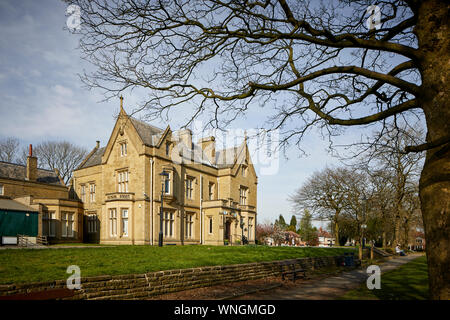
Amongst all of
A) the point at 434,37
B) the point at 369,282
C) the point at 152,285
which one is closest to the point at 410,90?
the point at 434,37

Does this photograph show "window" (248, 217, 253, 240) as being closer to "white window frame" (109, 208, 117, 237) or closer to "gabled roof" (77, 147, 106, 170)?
"white window frame" (109, 208, 117, 237)

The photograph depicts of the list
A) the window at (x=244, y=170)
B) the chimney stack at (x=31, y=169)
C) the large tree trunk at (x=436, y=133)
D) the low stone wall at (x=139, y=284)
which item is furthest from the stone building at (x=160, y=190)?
the large tree trunk at (x=436, y=133)

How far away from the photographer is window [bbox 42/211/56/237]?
32.2 meters

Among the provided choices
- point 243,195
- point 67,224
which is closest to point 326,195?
point 243,195

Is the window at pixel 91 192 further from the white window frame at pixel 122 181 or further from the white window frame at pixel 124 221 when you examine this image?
the white window frame at pixel 124 221

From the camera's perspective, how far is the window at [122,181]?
33.2m

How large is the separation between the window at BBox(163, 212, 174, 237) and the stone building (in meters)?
0.10

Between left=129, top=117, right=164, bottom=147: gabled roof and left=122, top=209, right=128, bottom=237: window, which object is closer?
left=122, top=209, right=128, bottom=237: window

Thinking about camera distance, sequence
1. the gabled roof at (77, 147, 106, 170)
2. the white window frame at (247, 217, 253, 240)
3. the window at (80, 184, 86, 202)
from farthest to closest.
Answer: the white window frame at (247, 217, 253, 240) → the gabled roof at (77, 147, 106, 170) → the window at (80, 184, 86, 202)

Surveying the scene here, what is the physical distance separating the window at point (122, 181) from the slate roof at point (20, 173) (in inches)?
415

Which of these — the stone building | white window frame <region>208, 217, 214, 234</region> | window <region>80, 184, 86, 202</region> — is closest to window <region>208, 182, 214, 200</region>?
the stone building
